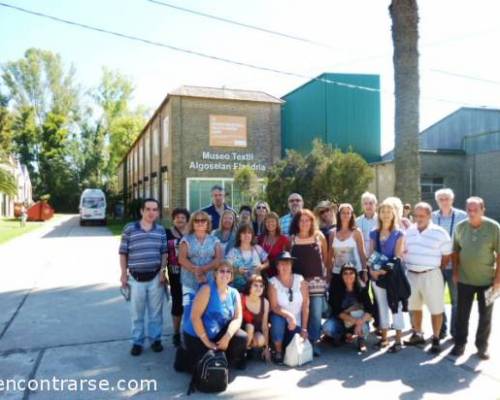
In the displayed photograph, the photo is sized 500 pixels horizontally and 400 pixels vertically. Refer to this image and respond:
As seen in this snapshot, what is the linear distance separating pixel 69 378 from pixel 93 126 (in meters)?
60.7

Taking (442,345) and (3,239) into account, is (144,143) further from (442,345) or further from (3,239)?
(442,345)

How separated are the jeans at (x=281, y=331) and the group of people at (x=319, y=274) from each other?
0.04 feet

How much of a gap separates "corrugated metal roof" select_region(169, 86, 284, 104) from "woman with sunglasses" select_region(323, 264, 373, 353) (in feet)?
61.5

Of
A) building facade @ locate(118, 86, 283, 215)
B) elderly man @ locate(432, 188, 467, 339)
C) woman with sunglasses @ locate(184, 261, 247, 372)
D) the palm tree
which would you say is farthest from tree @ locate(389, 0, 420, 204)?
the palm tree

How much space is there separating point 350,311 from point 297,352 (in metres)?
0.91

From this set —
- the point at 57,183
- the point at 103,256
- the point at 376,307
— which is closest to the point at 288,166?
the point at 103,256

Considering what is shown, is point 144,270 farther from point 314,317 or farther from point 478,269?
point 478,269

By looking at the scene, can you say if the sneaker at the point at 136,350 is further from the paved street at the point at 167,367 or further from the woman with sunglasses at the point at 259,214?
the woman with sunglasses at the point at 259,214

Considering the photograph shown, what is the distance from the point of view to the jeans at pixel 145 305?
5.13 metres

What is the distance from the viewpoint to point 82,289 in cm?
867

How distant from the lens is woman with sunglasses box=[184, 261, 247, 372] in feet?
14.3

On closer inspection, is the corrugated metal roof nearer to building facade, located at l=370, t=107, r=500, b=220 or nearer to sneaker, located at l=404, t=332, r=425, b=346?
building facade, located at l=370, t=107, r=500, b=220

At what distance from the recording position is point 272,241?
17.9 ft

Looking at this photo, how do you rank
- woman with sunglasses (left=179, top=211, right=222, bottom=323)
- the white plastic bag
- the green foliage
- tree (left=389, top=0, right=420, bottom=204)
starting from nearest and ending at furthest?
the white plastic bag → woman with sunglasses (left=179, top=211, right=222, bottom=323) → tree (left=389, top=0, right=420, bottom=204) → the green foliage
